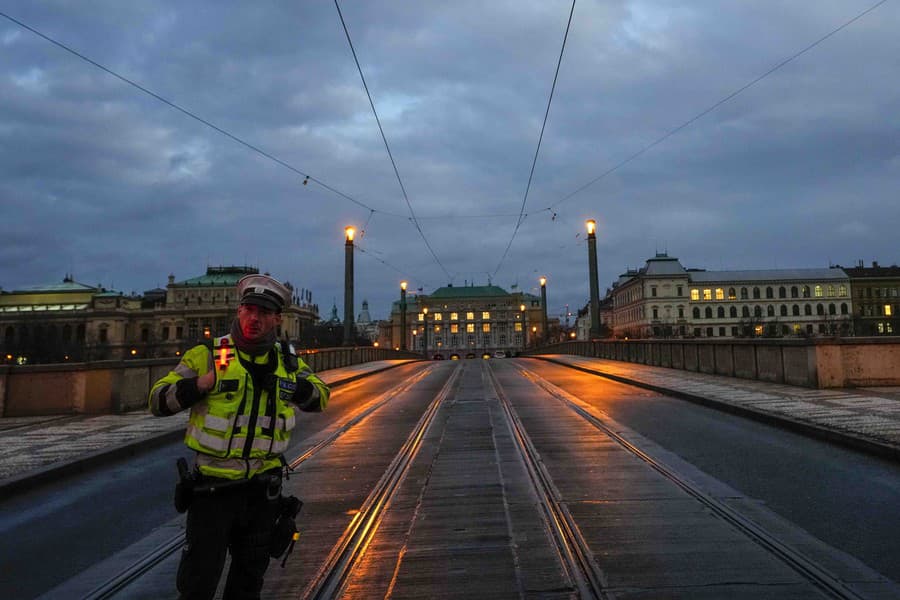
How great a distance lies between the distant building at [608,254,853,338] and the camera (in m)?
101

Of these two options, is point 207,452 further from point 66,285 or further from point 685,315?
point 66,285

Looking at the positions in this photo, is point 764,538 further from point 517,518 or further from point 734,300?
point 734,300

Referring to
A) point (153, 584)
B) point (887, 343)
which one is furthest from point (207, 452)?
point (887, 343)

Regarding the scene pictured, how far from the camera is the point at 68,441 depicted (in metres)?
9.56

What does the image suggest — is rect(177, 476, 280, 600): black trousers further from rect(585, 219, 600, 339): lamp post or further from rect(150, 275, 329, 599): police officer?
rect(585, 219, 600, 339): lamp post

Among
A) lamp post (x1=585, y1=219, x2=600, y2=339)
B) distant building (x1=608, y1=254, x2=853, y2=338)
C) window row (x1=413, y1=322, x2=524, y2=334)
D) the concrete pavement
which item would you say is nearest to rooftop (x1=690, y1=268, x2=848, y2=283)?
distant building (x1=608, y1=254, x2=853, y2=338)

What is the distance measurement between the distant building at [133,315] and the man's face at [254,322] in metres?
107

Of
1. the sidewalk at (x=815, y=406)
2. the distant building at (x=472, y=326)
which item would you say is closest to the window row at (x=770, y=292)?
the distant building at (x=472, y=326)

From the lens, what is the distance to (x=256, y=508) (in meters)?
2.89

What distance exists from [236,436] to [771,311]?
115196 mm

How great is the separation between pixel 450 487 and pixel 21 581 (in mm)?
3915

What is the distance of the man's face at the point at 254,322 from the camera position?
2.95m

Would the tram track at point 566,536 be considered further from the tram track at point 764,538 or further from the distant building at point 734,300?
the distant building at point 734,300

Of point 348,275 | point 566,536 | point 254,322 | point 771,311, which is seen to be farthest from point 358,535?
point 771,311
